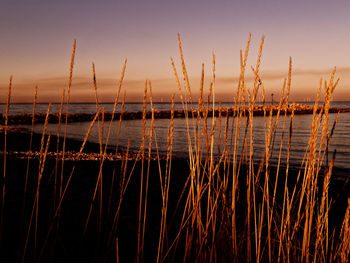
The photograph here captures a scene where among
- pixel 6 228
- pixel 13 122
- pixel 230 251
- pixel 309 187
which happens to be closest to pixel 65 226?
pixel 6 228

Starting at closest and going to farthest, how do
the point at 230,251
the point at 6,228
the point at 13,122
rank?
the point at 230,251
the point at 6,228
the point at 13,122

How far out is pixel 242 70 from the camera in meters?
1.20

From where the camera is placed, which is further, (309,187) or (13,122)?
(13,122)

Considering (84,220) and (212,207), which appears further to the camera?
(84,220)

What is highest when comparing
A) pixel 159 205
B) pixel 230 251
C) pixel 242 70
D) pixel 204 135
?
pixel 242 70

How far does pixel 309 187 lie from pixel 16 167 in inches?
252

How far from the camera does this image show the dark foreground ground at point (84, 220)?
4.42 feet

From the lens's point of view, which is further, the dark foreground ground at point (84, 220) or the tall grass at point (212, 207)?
the dark foreground ground at point (84, 220)

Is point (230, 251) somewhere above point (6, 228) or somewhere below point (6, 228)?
above

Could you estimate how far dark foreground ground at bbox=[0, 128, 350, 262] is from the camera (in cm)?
135

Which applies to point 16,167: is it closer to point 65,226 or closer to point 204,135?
point 65,226

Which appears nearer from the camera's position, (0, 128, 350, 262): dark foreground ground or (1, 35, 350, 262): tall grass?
(1, 35, 350, 262): tall grass

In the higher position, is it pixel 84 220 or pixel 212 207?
pixel 212 207

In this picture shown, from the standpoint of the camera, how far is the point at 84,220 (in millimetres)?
3395
